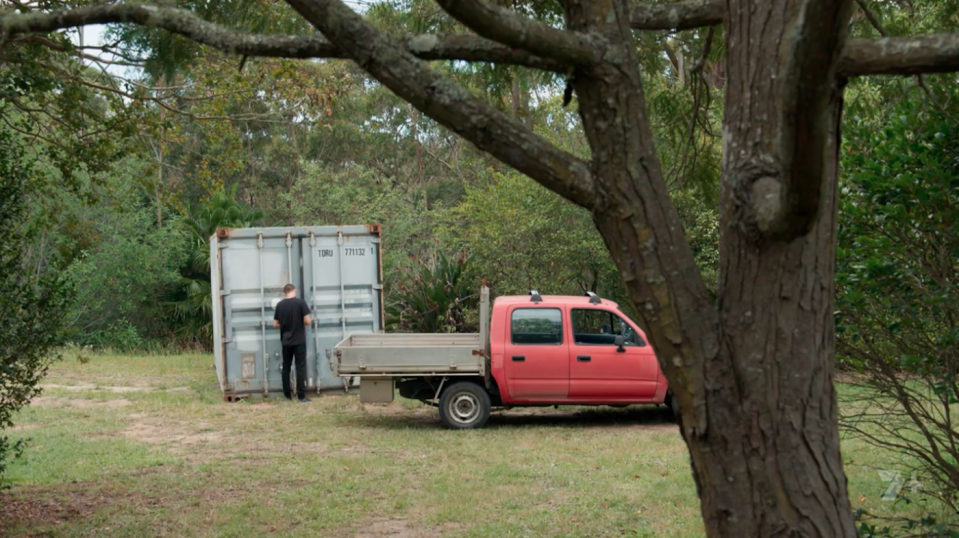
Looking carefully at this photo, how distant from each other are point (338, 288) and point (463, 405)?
13.8ft

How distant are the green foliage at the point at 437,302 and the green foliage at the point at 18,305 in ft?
36.1

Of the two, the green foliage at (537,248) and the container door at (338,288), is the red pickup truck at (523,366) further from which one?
the green foliage at (537,248)

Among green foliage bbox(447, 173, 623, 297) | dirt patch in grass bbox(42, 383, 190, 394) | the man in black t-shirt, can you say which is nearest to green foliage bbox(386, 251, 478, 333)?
green foliage bbox(447, 173, 623, 297)

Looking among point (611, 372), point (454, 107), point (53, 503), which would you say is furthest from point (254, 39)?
point (611, 372)

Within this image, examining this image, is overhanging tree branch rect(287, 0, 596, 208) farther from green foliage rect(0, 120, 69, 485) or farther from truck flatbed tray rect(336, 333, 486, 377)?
truck flatbed tray rect(336, 333, 486, 377)

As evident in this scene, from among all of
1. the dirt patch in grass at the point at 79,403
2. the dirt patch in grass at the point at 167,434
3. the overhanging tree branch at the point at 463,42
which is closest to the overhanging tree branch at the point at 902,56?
the overhanging tree branch at the point at 463,42

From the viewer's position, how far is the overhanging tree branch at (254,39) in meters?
3.14

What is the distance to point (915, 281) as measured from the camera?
513 centimetres

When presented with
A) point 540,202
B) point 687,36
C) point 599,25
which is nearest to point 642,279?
point 599,25

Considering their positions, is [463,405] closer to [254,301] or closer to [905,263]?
[254,301]

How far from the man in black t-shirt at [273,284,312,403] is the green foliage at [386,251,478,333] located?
3.32 meters

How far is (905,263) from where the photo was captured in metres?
5.16

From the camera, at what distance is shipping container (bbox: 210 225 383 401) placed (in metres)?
15.7

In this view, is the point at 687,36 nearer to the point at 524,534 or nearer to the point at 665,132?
the point at 665,132
